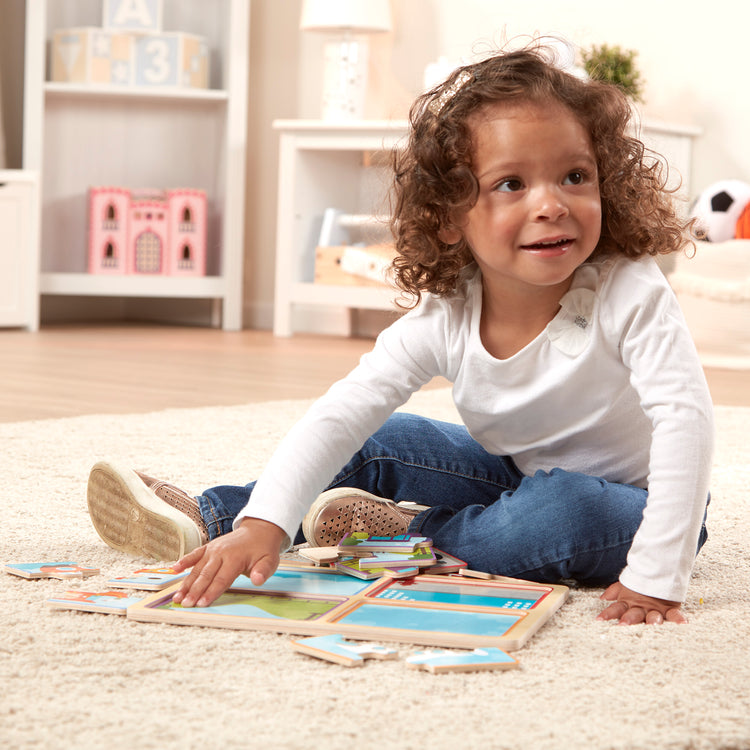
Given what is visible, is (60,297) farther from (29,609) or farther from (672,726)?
(672,726)

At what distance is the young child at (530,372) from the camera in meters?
0.84

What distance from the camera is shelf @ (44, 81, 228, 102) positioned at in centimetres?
347

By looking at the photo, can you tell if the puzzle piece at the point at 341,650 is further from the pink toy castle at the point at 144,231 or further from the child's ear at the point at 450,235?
the pink toy castle at the point at 144,231

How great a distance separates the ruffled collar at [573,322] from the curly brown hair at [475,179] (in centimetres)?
5

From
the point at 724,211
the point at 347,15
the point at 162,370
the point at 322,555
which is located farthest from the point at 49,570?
the point at 347,15

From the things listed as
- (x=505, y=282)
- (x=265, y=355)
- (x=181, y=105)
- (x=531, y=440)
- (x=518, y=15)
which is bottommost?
(x=265, y=355)

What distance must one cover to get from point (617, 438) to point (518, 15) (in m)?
2.60

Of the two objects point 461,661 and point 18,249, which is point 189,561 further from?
point 18,249

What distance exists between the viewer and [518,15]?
3.33 m

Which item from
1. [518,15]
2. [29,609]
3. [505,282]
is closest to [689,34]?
[518,15]

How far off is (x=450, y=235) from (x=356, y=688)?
439 millimetres

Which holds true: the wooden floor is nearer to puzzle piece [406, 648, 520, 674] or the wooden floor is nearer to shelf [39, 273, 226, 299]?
shelf [39, 273, 226, 299]

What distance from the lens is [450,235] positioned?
0.98 meters

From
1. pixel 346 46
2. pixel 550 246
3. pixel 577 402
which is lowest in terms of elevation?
pixel 577 402
